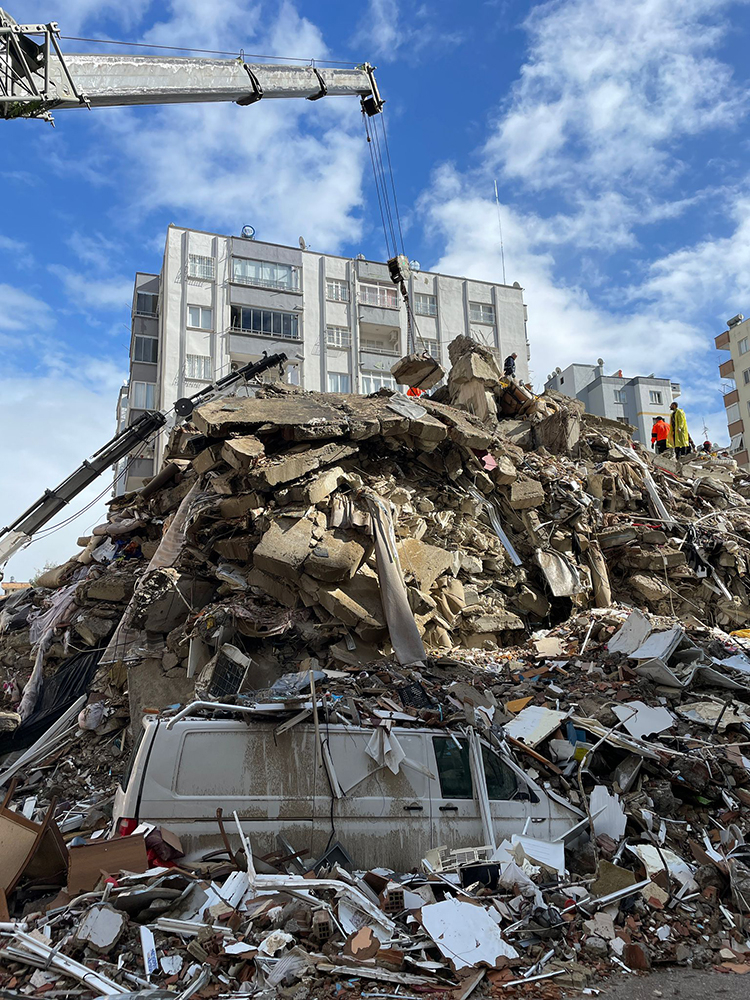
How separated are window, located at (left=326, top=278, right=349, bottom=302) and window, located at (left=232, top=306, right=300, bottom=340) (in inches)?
93.0

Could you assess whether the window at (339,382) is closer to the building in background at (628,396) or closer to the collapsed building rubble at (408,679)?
the building in background at (628,396)

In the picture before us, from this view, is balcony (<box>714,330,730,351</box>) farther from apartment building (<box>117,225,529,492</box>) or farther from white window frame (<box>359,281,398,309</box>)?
white window frame (<box>359,281,398,309</box>)

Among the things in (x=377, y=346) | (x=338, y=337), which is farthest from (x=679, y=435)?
(x=377, y=346)

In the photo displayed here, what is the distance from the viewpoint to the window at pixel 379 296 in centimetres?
3622

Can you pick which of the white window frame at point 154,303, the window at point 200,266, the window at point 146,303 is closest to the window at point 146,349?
the white window frame at point 154,303

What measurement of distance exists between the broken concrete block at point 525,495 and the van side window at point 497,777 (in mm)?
7552

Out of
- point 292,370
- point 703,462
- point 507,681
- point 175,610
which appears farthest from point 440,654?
point 292,370

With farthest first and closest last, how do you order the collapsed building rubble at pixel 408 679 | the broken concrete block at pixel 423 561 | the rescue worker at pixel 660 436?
the rescue worker at pixel 660 436
the broken concrete block at pixel 423 561
the collapsed building rubble at pixel 408 679

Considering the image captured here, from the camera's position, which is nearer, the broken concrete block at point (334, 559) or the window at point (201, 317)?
the broken concrete block at point (334, 559)

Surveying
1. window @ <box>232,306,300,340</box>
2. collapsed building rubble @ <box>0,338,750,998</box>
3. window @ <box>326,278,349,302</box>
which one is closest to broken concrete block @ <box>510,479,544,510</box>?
collapsed building rubble @ <box>0,338,750,998</box>

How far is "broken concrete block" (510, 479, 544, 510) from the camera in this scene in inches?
496

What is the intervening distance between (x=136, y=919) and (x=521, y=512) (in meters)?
9.74

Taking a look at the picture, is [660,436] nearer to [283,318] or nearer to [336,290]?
[283,318]

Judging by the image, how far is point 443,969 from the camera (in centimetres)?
A: 394
